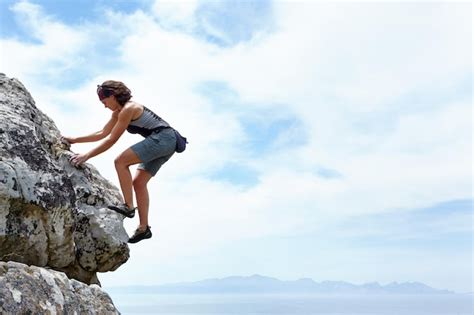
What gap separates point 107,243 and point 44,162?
198 centimetres

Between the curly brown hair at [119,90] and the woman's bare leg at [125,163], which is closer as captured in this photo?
the woman's bare leg at [125,163]

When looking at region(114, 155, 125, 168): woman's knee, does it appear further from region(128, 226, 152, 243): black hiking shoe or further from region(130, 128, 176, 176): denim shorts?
region(128, 226, 152, 243): black hiking shoe

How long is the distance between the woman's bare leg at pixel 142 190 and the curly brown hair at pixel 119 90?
1.44 m

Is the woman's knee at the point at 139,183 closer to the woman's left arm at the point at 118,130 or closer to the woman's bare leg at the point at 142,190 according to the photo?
the woman's bare leg at the point at 142,190

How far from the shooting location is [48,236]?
8945 millimetres

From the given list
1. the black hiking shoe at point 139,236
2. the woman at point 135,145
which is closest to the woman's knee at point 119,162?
the woman at point 135,145

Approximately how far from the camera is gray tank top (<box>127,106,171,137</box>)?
10.1 metres

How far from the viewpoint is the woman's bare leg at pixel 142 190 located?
10422mm

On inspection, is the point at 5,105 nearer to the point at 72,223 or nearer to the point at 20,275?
the point at 72,223

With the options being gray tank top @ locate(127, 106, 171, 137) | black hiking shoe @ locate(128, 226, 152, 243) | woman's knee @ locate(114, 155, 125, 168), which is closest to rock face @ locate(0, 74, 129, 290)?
black hiking shoe @ locate(128, 226, 152, 243)

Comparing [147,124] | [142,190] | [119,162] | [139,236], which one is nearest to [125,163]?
[119,162]

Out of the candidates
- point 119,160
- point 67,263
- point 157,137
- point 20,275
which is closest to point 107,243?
point 67,263

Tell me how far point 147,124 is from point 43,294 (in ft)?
13.3

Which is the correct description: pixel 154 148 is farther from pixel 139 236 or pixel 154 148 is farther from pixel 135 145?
pixel 139 236
